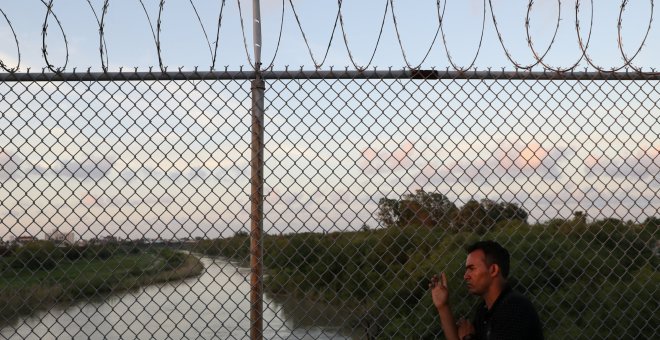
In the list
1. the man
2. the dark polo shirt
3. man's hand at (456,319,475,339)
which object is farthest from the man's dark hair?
man's hand at (456,319,475,339)

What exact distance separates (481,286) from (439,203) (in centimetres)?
154

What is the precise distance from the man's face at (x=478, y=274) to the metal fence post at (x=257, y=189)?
1110 mm

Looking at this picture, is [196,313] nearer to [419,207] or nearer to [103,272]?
[103,272]

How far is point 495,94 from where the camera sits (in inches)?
157

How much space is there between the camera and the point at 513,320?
2664 mm

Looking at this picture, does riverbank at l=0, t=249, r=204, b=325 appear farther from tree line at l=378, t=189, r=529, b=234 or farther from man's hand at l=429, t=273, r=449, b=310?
man's hand at l=429, t=273, r=449, b=310

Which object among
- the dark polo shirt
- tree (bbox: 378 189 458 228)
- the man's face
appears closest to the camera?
the dark polo shirt

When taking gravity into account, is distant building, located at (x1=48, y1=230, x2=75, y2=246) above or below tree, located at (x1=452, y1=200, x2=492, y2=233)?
below

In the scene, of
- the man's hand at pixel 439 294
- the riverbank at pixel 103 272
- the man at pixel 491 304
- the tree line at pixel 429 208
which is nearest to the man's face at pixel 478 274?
the man at pixel 491 304

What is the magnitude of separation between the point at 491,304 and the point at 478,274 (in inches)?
5.4

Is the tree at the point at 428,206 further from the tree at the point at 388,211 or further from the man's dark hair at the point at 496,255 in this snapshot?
the man's dark hair at the point at 496,255

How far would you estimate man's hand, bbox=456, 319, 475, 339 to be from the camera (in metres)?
2.98

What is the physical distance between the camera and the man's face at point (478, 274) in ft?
9.46

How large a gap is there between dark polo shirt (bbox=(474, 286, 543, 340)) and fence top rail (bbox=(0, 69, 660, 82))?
1505 mm
